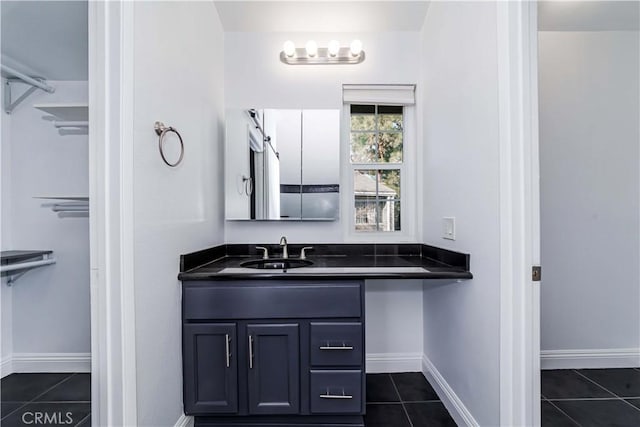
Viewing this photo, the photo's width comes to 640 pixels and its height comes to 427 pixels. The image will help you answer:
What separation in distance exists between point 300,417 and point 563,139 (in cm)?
244

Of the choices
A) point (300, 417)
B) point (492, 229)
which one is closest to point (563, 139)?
point (492, 229)

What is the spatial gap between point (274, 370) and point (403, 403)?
866 mm

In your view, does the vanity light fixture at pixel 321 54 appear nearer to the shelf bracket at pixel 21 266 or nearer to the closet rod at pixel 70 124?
the closet rod at pixel 70 124

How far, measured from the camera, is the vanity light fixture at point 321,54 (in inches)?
78.5

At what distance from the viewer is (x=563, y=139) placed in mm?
2055

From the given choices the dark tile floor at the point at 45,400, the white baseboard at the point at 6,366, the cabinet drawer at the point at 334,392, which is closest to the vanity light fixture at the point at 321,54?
the cabinet drawer at the point at 334,392

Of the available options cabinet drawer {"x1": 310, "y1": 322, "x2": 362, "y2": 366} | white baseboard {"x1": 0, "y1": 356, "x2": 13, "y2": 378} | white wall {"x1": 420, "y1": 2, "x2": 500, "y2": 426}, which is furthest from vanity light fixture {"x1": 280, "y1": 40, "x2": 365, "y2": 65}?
white baseboard {"x1": 0, "y1": 356, "x2": 13, "y2": 378}

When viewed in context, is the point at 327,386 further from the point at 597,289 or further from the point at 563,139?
the point at 563,139

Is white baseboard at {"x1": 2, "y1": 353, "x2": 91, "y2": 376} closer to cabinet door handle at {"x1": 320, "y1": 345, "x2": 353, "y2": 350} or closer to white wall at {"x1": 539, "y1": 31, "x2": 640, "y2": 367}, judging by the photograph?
cabinet door handle at {"x1": 320, "y1": 345, "x2": 353, "y2": 350}

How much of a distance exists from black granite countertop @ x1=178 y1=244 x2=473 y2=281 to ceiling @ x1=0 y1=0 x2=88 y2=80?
1.34 m

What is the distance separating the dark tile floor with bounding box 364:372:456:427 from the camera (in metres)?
1.61

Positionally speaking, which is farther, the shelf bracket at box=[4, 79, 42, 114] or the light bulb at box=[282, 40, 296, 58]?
the light bulb at box=[282, 40, 296, 58]

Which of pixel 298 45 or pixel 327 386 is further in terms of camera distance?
pixel 298 45

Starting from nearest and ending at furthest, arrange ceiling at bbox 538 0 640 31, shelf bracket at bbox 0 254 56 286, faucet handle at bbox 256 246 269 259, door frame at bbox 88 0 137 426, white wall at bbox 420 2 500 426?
door frame at bbox 88 0 137 426 → white wall at bbox 420 2 500 426 → shelf bracket at bbox 0 254 56 286 → ceiling at bbox 538 0 640 31 → faucet handle at bbox 256 246 269 259
